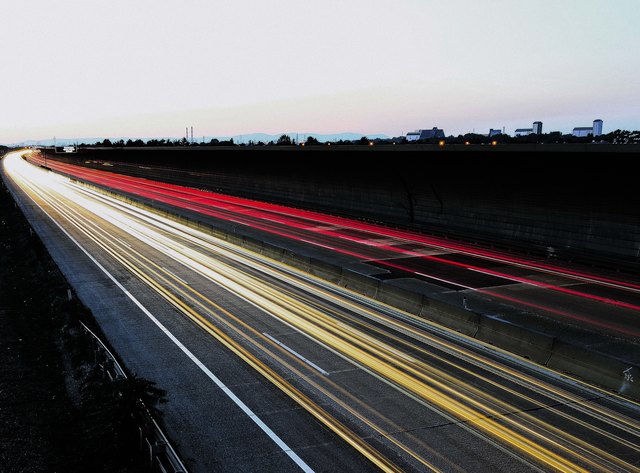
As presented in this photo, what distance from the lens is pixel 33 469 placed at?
12.0 meters

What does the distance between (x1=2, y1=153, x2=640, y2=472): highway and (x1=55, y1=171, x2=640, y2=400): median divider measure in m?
0.47

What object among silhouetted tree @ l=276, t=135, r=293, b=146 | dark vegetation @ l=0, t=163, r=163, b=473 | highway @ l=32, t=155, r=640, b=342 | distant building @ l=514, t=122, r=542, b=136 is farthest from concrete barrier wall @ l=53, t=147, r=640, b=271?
silhouetted tree @ l=276, t=135, r=293, b=146

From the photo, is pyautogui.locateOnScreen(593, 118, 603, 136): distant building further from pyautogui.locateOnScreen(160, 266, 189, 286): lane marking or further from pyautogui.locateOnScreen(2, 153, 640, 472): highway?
pyautogui.locateOnScreen(160, 266, 189, 286): lane marking

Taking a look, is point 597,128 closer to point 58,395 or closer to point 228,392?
point 228,392

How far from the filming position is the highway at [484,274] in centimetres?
2212

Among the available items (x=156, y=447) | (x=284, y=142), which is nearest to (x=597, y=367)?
(x=156, y=447)

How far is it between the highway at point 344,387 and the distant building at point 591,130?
17811 millimetres

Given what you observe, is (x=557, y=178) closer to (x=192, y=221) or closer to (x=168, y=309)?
(x=168, y=309)

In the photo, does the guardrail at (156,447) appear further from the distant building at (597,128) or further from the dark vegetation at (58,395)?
the distant building at (597,128)

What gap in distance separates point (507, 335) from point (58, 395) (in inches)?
533

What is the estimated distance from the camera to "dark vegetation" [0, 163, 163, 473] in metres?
11.6

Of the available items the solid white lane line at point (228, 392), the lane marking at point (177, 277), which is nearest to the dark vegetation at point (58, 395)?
the solid white lane line at point (228, 392)

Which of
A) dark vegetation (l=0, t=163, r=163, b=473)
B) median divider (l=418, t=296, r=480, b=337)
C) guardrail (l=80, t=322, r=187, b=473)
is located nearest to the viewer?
guardrail (l=80, t=322, r=187, b=473)

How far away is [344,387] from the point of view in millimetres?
14867
